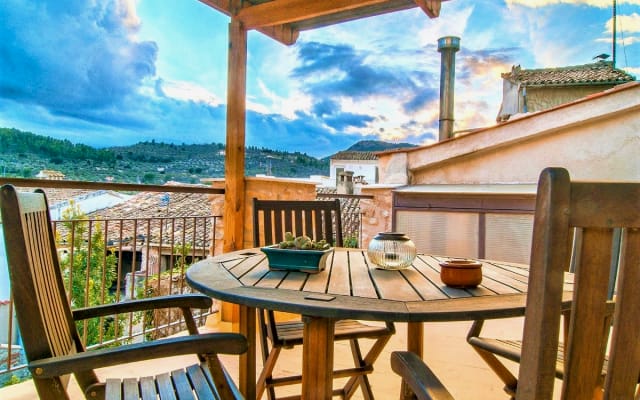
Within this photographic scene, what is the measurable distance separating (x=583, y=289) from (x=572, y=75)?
910cm

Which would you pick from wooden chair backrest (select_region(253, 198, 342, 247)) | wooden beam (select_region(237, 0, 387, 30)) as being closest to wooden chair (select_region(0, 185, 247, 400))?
wooden chair backrest (select_region(253, 198, 342, 247))

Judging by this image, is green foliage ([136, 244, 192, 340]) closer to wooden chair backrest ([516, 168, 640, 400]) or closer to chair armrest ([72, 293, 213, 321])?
chair armrest ([72, 293, 213, 321])

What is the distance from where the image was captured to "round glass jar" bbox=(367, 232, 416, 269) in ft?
5.32

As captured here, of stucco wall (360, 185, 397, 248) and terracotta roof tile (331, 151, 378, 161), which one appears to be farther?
terracotta roof tile (331, 151, 378, 161)

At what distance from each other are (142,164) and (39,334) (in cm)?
368

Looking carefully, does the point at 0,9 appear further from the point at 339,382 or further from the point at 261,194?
the point at 339,382

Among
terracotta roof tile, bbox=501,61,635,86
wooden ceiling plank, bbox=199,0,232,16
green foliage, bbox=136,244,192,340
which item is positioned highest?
terracotta roof tile, bbox=501,61,635,86

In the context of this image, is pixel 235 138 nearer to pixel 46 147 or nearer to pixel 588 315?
pixel 46 147

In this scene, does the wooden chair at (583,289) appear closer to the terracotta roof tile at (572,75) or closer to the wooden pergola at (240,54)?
the wooden pergola at (240,54)

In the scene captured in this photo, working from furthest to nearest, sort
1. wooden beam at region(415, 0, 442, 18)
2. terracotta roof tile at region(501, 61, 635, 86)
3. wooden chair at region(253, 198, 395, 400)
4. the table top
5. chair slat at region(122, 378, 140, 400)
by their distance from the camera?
terracotta roof tile at region(501, 61, 635, 86)
wooden beam at region(415, 0, 442, 18)
wooden chair at region(253, 198, 395, 400)
chair slat at region(122, 378, 140, 400)
the table top

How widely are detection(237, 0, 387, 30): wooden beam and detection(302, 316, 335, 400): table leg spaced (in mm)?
2665

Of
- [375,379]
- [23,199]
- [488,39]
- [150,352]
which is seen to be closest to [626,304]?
[150,352]

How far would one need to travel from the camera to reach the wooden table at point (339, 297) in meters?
1.10

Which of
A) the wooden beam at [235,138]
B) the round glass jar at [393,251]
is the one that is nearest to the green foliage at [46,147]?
the wooden beam at [235,138]
